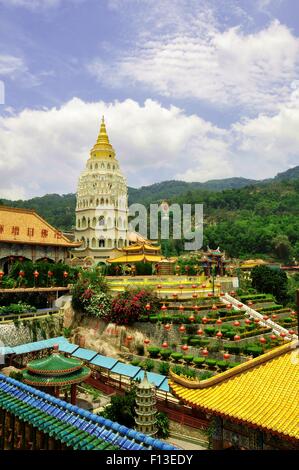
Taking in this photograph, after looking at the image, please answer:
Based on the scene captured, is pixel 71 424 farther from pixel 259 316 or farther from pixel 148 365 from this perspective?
pixel 259 316

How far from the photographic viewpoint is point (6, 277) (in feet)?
111

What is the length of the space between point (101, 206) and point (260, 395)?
158 feet

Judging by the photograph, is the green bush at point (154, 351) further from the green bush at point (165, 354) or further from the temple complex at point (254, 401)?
the temple complex at point (254, 401)

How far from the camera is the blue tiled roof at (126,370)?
2202cm

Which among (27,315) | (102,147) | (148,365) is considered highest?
(102,147)

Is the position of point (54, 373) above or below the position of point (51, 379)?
above

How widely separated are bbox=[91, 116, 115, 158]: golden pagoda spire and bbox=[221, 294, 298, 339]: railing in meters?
31.9

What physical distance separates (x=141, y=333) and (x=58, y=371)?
1043cm

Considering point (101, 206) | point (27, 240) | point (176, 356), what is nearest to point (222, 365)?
point (176, 356)

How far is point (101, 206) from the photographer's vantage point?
56.1m

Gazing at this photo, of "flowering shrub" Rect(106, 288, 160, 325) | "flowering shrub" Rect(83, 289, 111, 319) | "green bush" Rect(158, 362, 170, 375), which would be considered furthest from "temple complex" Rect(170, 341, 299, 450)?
"flowering shrub" Rect(83, 289, 111, 319)

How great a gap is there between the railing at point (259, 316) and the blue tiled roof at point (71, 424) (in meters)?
22.9

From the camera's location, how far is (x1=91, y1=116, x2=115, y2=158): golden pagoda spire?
58.2m

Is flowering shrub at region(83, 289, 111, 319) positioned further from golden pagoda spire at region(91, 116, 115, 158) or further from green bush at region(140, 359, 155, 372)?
golden pagoda spire at region(91, 116, 115, 158)
